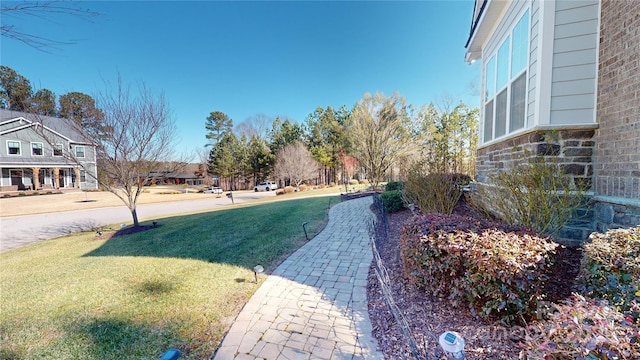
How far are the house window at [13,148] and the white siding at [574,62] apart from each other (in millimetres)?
38971

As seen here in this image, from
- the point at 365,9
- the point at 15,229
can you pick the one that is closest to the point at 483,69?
the point at 365,9

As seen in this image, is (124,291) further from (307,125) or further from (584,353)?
(307,125)

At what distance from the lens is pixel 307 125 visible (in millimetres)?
33438

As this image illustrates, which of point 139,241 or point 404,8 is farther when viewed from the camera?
point 404,8

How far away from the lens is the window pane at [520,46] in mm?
3785

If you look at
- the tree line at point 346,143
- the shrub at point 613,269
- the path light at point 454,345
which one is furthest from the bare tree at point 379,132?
the path light at point 454,345

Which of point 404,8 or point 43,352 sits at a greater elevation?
point 404,8

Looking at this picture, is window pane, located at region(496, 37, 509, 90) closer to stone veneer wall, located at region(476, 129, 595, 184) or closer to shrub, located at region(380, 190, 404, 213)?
stone veneer wall, located at region(476, 129, 595, 184)

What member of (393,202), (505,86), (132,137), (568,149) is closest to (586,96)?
(568,149)

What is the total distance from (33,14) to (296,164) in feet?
84.3

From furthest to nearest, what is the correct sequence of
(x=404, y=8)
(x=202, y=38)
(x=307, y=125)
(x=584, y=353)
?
(x=307, y=125) → (x=202, y=38) → (x=404, y=8) → (x=584, y=353)

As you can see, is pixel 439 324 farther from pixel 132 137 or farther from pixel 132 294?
pixel 132 137

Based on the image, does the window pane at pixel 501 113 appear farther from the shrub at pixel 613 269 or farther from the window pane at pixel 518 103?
the shrub at pixel 613 269

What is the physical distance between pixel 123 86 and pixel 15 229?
9.64 m
